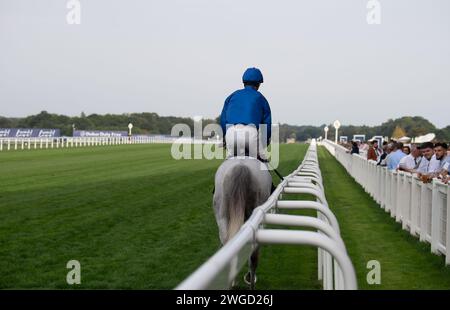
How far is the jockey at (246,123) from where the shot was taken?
16.6 ft

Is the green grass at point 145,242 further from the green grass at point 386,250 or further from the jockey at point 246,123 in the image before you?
the jockey at point 246,123

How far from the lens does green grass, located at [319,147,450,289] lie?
615 cm

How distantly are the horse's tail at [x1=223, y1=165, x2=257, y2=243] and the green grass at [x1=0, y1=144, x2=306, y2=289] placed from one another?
3.07 ft

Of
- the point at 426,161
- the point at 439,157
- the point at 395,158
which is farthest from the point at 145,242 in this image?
the point at 395,158

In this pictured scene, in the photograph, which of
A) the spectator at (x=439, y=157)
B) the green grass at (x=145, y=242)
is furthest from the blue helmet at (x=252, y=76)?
the spectator at (x=439, y=157)

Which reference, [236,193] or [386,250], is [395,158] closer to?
[386,250]

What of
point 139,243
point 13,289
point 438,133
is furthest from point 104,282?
point 438,133

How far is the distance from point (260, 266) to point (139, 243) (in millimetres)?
1660

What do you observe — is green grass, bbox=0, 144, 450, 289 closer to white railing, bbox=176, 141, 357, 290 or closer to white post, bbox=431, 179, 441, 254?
white post, bbox=431, 179, 441, 254

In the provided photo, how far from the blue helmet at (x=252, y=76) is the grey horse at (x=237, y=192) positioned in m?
0.73

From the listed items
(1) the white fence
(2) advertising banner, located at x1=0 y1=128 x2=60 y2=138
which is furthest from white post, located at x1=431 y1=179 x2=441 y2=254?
(2) advertising banner, located at x1=0 y1=128 x2=60 y2=138

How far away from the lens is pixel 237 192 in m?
4.83

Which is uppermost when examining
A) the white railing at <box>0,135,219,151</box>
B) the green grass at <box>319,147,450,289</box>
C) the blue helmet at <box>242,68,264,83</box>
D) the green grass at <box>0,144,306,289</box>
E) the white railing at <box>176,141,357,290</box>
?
the blue helmet at <box>242,68,264,83</box>

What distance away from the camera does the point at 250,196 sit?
4906mm
